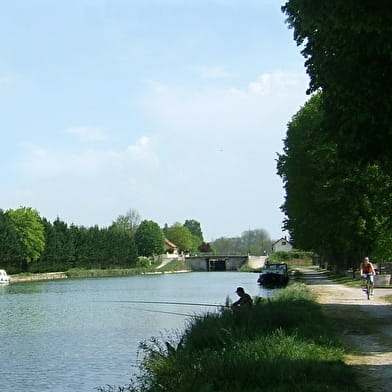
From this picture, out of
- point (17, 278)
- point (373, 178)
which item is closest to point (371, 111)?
point (373, 178)

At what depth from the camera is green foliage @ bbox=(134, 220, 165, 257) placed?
→ 164125mm

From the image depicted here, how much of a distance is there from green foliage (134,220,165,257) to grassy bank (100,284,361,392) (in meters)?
146

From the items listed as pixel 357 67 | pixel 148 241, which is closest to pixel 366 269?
pixel 357 67

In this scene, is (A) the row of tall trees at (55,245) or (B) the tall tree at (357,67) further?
(A) the row of tall trees at (55,245)

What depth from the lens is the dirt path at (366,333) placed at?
39.5 ft

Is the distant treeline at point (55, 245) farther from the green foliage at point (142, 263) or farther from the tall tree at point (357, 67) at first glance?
the tall tree at point (357, 67)

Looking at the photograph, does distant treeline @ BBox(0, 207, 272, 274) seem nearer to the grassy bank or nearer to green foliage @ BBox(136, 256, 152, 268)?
green foliage @ BBox(136, 256, 152, 268)

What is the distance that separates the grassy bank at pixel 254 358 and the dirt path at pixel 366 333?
0.40 m

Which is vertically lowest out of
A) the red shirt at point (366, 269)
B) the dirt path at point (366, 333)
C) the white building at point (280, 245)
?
the dirt path at point (366, 333)

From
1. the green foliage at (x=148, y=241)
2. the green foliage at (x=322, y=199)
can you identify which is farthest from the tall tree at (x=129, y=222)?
the green foliage at (x=322, y=199)

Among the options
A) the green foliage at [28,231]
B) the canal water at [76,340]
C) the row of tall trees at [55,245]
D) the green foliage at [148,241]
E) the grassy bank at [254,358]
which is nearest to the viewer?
the grassy bank at [254,358]

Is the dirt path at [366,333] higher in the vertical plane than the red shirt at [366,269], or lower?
lower

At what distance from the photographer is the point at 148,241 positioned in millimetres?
164125

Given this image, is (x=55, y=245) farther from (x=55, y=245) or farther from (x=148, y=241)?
(x=148, y=241)
